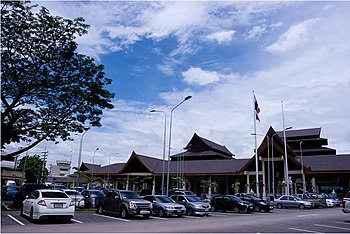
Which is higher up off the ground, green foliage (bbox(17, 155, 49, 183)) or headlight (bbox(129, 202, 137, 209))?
green foliage (bbox(17, 155, 49, 183))

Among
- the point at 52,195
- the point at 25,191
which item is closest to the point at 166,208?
the point at 52,195

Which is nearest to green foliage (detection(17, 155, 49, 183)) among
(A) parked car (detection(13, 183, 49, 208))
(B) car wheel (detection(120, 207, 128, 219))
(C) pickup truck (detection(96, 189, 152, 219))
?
(A) parked car (detection(13, 183, 49, 208))

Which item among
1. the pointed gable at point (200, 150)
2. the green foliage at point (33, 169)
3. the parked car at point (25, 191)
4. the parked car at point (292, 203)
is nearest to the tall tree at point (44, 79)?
the parked car at point (25, 191)

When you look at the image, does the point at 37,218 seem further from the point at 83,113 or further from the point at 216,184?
the point at 216,184

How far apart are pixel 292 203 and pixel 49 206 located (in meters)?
27.2

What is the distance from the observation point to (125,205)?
19.8 metres

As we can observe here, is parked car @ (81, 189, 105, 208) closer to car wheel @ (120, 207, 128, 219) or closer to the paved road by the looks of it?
car wheel @ (120, 207, 128, 219)

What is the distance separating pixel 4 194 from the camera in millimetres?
39031

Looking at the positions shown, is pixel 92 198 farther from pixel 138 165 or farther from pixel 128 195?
pixel 138 165

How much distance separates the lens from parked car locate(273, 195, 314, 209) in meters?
35.6

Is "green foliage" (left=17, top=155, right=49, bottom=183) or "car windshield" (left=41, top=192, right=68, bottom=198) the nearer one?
"car windshield" (left=41, top=192, right=68, bottom=198)

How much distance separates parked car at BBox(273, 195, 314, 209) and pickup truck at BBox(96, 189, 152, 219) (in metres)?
20.8

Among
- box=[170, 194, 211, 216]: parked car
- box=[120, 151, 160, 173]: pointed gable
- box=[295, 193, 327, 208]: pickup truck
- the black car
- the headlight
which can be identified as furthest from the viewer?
box=[120, 151, 160, 173]: pointed gable

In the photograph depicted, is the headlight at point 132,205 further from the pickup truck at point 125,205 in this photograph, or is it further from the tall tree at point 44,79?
the tall tree at point 44,79
